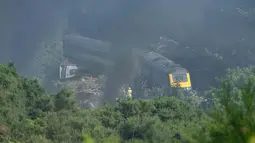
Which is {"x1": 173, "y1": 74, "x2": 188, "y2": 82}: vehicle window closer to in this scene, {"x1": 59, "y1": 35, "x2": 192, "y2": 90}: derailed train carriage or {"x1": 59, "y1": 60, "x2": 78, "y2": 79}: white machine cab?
{"x1": 59, "y1": 35, "x2": 192, "y2": 90}: derailed train carriage

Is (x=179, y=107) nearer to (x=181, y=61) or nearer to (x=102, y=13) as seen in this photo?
(x=181, y=61)

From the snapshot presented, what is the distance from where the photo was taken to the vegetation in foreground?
148 cm

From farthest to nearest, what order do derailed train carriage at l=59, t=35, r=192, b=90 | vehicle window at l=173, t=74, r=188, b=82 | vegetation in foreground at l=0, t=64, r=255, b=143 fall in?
derailed train carriage at l=59, t=35, r=192, b=90, vehicle window at l=173, t=74, r=188, b=82, vegetation in foreground at l=0, t=64, r=255, b=143

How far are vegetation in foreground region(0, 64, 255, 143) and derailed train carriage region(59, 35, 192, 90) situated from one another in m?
7.42

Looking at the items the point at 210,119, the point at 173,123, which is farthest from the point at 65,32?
the point at 210,119

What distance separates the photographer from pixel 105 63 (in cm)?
1755

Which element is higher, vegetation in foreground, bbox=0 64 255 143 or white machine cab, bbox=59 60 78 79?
white machine cab, bbox=59 60 78 79

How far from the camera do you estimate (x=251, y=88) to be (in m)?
1.44

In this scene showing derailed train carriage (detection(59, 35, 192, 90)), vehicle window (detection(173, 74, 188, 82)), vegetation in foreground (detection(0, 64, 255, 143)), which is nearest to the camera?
vegetation in foreground (detection(0, 64, 255, 143))

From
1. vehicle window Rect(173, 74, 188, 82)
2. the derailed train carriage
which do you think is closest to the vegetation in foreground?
vehicle window Rect(173, 74, 188, 82)

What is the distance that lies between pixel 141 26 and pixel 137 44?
3.89 feet

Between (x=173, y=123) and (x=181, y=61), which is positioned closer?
(x=173, y=123)

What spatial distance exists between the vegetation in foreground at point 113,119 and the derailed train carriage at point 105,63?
7416 millimetres

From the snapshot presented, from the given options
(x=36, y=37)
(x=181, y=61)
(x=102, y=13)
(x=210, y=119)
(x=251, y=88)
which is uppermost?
(x=102, y=13)
